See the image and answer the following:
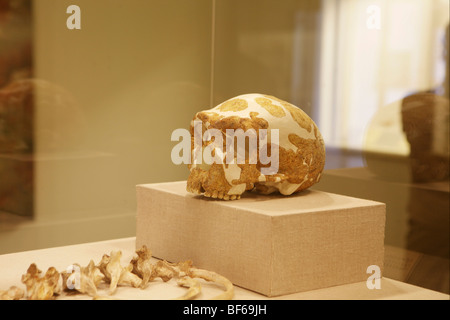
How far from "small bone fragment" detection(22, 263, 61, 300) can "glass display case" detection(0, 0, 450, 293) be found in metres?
0.92

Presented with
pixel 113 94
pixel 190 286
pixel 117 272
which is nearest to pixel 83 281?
pixel 117 272

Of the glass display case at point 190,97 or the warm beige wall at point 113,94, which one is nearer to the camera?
the glass display case at point 190,97

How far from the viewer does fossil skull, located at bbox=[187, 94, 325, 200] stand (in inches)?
62.7

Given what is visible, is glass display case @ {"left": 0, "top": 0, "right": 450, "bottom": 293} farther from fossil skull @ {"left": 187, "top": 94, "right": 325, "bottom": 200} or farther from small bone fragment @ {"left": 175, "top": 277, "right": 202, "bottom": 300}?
small bone fragment @ {"left": 175, "top": 277, "right": 202, "bottom": 300}

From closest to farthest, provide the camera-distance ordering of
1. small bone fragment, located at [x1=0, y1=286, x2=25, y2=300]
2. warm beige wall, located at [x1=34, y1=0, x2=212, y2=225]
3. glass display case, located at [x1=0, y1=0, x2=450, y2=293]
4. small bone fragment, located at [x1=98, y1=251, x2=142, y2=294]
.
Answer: small bone fragment, located at [x1=0, y1=286, x2=25, y2=300], small bone fragment, located at [x1=98, y1=251, x2=142, y2=294], glass display case, located at [x1=0, y1=0, x2=450, y2=293], warm beige wall, located at [x1=34, y1=0, x2=212, y2=225]

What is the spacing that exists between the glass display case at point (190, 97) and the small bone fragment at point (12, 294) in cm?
93

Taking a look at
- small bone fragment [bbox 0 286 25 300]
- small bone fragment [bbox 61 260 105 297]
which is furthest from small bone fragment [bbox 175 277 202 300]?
small bone fragment [bbox 0 286 25 300]

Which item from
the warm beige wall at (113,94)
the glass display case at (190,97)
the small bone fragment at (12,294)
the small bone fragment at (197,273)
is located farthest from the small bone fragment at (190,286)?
the warm beige wall at (113,94)

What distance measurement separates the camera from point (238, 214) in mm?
1515

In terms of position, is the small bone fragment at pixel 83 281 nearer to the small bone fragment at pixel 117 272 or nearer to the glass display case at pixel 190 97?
the small bone fragment at pixel 117 272

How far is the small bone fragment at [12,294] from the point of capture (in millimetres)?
1359

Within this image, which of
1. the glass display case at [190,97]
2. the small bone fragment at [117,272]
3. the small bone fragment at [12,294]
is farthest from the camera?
the glass display case at [190,97]

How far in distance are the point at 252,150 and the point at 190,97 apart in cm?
120
